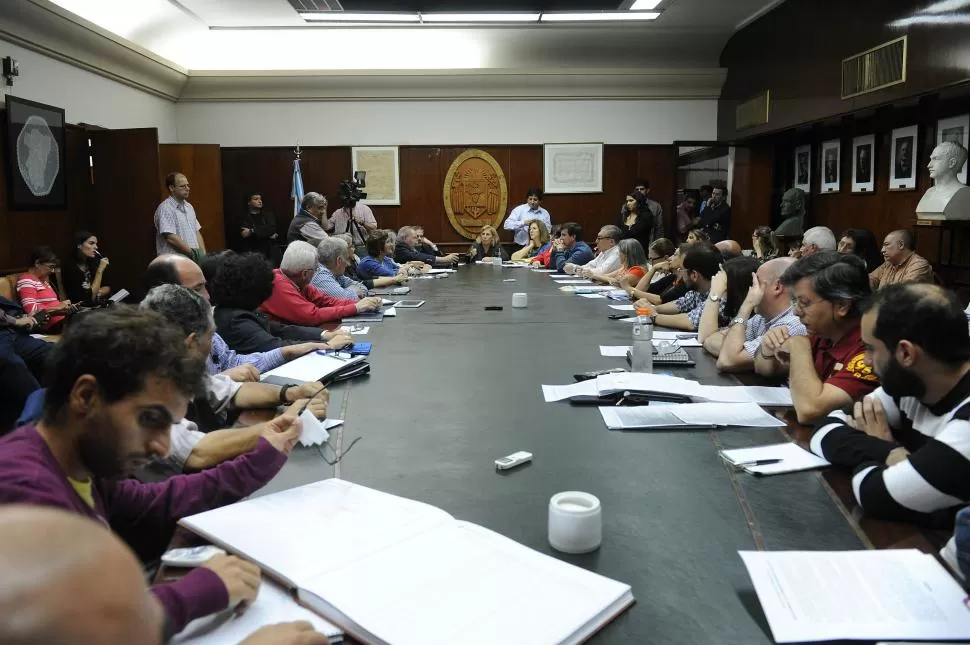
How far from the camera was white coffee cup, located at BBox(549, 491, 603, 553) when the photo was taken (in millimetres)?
1270

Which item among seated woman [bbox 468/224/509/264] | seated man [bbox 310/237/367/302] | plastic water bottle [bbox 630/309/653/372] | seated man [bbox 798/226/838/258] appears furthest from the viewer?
seated woman [bbox 468/224/509/264]

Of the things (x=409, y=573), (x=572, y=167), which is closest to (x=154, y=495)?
(x=409, y=573)

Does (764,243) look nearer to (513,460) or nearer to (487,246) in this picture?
(487,246)

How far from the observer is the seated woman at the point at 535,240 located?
30.8ft

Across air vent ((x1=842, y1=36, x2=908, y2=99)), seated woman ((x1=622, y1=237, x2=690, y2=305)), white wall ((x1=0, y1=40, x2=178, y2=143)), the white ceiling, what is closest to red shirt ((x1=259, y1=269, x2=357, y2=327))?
seated woman ((x1=622, y1=237, x2=690, y2=305))

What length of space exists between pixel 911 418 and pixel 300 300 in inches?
120

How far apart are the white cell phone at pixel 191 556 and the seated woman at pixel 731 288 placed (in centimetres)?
252

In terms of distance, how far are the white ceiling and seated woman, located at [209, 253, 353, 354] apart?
6206 mm

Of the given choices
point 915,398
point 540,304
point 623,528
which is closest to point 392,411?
point 623,528

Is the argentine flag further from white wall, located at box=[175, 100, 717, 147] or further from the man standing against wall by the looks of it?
the man standing against wall

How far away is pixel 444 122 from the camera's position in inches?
408

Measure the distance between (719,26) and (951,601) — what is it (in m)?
9.25

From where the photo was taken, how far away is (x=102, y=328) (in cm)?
124

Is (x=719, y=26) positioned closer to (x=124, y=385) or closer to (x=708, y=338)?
(x=708, y=338)
